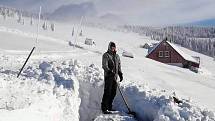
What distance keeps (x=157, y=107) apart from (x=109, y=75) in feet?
5.86

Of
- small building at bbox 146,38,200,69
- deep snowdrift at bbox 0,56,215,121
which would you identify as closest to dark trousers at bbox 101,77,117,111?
deep snowdrift at bbox 0,56,215,121

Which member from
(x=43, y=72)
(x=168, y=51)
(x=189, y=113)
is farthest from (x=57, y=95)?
(x=168, y=51)

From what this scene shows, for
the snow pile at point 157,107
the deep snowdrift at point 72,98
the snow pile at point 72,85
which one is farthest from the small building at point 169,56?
the snow pile at point 157,107

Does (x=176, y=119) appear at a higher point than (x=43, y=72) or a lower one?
lower

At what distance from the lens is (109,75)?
1230 cm

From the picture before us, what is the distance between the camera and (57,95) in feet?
36.1

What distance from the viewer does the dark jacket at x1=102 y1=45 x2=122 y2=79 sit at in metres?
12.2

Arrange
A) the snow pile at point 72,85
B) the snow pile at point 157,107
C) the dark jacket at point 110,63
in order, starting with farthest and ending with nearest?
the dark jacket at point 110,63
the snow pile at point 72,85
the snow pile at point 157,107

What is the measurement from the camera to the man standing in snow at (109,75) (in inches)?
476

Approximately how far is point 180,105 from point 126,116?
1585 mm

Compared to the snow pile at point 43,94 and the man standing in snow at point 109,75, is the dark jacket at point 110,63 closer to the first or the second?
the man standing in snow at point 109,75

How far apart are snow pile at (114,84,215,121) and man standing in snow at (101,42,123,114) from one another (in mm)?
524

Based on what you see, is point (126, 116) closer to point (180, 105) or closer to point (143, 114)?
point (143, 114)

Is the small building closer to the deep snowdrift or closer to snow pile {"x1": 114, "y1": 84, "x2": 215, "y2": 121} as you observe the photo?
the deep snowdrift
